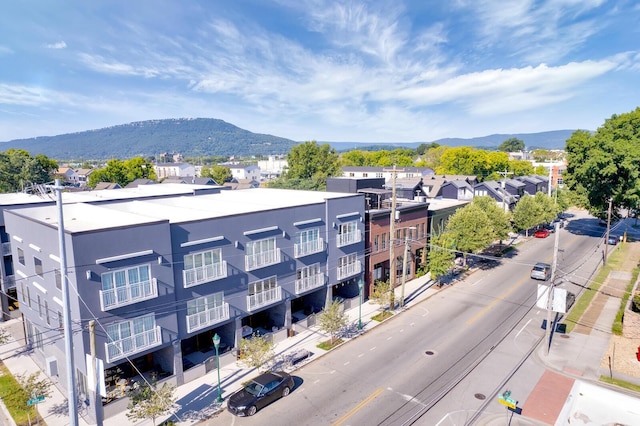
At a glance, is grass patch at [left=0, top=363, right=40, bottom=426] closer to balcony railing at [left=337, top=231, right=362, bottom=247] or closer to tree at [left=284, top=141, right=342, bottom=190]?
balcony railing at [left=337, top=231, right=362, bottom=247]

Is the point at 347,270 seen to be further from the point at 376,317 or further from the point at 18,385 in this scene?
the point at 18,385

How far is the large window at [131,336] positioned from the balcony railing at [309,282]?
1097 centimetres

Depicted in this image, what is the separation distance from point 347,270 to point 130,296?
18103 millimetres

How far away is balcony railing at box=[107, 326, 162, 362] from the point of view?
19297mm

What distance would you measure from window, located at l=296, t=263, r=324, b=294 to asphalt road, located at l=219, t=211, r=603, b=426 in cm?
545

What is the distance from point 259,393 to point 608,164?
5229cm


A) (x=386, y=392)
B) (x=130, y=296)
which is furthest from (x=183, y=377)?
(x=386, y=392)

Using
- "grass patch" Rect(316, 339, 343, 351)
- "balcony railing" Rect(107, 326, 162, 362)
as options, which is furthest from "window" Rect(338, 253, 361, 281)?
"balcony railing" Rect(107, 326, 162, 362)

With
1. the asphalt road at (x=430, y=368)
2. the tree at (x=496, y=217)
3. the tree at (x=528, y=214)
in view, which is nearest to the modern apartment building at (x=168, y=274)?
the asphalt road at (x=430, y=368)

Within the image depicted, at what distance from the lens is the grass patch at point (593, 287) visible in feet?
101

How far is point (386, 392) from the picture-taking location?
69.8 feet

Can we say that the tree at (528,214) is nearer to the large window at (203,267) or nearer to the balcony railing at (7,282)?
the large window at (203,267)

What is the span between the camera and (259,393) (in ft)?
65.9

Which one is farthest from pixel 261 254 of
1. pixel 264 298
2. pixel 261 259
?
pixel 264 298
